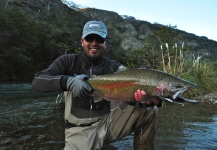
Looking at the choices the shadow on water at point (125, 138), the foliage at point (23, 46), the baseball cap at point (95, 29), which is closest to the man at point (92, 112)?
the baseball cap at point (95, 29)

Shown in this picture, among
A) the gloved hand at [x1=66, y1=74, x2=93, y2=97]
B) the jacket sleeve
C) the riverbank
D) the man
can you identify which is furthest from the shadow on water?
the riverbank

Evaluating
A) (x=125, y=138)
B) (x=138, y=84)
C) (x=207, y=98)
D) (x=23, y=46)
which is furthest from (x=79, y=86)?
(x=23, y=46)

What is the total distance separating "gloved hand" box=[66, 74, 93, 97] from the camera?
261 centimetres

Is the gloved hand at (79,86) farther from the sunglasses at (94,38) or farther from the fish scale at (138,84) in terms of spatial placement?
the sunglasses at (94,38)

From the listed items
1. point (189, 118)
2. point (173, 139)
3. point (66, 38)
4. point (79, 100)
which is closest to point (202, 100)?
point (189, 118)

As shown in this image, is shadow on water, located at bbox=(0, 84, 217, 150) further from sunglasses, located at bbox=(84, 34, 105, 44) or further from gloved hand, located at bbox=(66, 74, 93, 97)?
sunglasses, located at bbox=(84, 34, 105, 44)

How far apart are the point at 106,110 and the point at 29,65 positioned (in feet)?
91.8

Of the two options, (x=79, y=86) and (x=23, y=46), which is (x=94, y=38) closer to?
(x=79, y=86)

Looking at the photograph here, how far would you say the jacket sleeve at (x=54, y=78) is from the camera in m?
2.78

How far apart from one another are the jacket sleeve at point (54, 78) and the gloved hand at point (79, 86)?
99 millimetres

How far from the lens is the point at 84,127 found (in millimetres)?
3033

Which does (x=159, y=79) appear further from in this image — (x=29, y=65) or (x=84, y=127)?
(x=29, y=65)

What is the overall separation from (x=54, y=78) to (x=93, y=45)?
73 cm

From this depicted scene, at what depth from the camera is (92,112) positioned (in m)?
3.13
